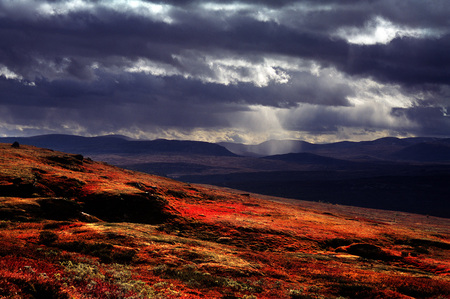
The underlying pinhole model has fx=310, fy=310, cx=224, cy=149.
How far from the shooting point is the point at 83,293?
1180 centimetres

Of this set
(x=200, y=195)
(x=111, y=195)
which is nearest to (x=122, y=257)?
(x=111, y=195)

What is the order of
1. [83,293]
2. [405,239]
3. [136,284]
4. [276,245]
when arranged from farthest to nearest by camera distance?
[405,239] → [276,245] → [136,284] → [83,293]

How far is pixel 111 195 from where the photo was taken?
1521 inches

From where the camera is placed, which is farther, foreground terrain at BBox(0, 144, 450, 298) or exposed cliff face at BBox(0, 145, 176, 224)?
exposed cliff face at BBox(0, 145, 176, 224)

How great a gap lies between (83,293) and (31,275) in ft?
6.89

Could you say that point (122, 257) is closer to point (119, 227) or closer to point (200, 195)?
point (119, 227)

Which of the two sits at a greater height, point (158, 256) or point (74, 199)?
point (74, 199)

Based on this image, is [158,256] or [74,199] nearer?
[158,256]

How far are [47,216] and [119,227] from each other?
7.09m

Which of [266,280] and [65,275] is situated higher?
[65,275]

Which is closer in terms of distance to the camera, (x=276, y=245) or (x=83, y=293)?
(x=83, y=293)

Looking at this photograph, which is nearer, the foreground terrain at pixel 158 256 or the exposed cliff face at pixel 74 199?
the foreground terrain at pixel 158 256

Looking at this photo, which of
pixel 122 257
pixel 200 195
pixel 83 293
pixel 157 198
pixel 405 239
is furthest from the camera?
pixel 200 195

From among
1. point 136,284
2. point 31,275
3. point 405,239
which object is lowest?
point 405,239
